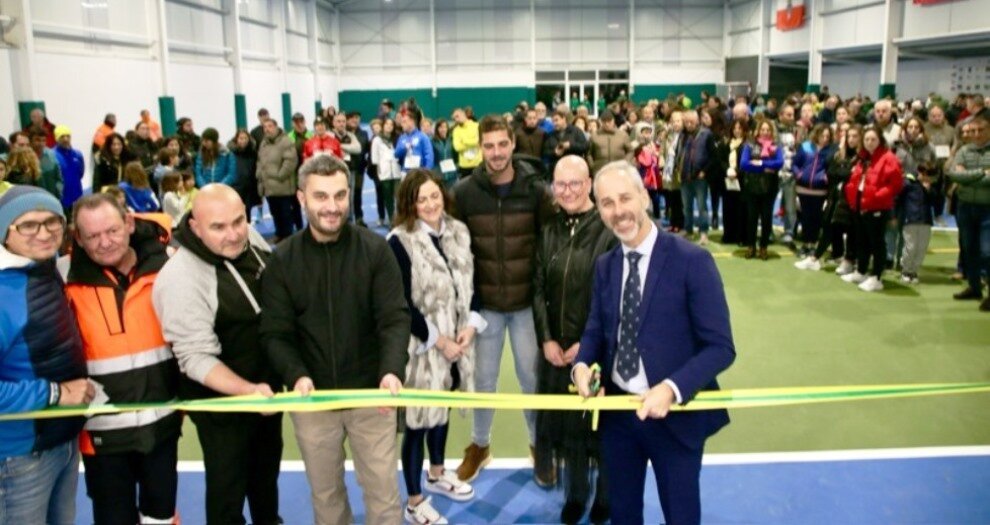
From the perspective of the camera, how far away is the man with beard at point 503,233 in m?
4.12

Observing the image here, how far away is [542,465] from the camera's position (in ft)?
13.9

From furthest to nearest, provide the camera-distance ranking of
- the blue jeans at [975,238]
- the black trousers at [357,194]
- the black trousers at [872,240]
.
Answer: the black trousers at [357,194] < the black trousers at [872,240] < the blue jeans at [975,238]

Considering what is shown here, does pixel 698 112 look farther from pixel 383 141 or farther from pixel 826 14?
pixel 826 14

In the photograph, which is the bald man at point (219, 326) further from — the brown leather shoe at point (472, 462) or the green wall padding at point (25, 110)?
the green wall padding at point (25, 110)

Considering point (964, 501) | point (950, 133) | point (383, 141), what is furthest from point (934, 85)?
point (964, 501)

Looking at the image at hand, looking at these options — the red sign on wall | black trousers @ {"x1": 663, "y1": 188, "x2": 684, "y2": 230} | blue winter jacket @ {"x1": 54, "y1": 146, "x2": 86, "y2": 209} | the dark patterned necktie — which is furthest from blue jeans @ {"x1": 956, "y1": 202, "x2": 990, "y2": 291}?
the red sign on wall

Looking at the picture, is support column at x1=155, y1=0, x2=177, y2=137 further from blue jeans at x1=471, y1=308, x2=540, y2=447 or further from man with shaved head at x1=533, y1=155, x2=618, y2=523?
man with shaved head at x1=533, y1=155, x2=618, y2=523

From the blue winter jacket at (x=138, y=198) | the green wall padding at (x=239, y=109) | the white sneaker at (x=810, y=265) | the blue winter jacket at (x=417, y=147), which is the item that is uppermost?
the green wall padding at (x=239, y=109)

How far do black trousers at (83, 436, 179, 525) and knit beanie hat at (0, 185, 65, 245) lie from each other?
982 millimetres

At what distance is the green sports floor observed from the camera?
501 cm

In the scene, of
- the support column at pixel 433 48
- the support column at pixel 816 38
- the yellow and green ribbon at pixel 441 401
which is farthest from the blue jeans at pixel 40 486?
the support column at pixel 433 48

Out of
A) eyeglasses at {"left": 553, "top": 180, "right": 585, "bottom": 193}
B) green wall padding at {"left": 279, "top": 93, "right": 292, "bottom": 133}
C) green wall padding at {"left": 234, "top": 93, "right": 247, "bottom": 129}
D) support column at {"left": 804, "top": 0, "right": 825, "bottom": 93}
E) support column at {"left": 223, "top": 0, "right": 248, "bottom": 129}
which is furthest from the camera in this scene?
green wall padding at {"left": 279, "top": 93, "right": 292, "bottom": 133}

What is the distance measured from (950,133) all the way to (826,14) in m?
15.6

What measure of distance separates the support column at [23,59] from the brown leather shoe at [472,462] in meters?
12.1
